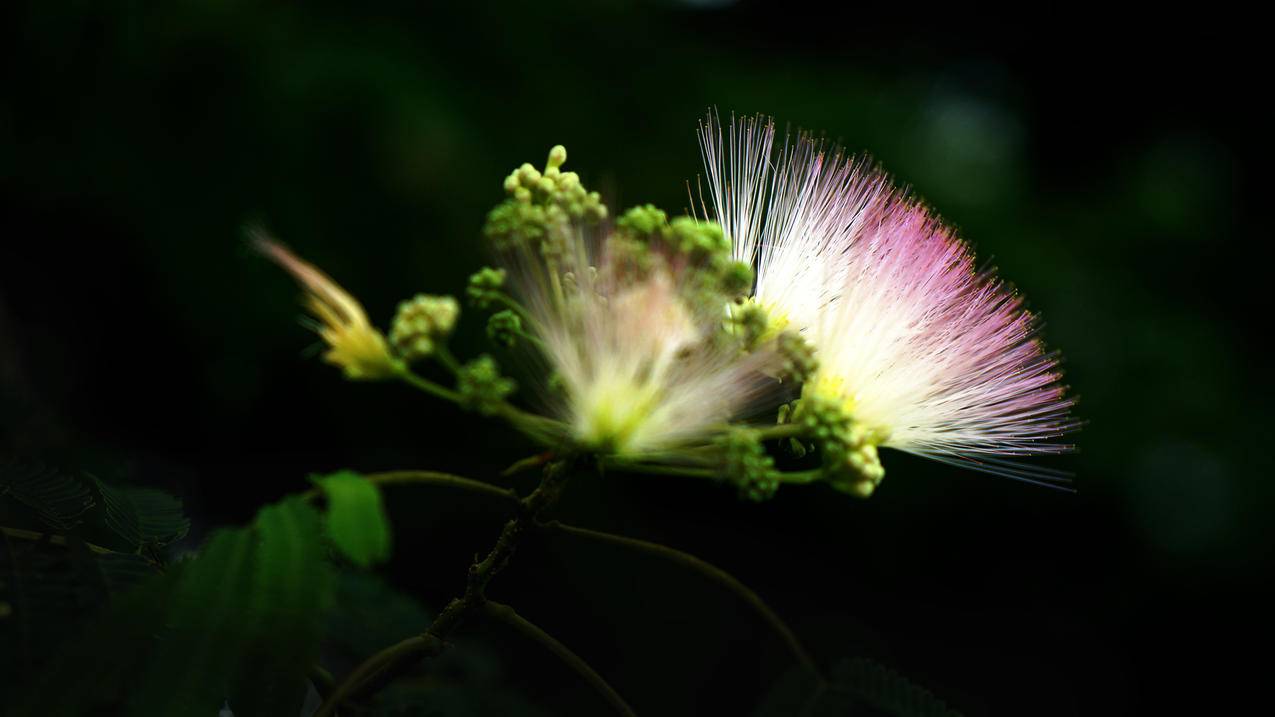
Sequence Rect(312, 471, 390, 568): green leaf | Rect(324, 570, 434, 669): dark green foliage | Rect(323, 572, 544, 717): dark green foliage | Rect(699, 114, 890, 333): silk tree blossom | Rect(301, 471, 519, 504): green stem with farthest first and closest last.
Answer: Rect(324, 570, 434, 669): dark green foliage
Rect(323, 572, 544, 717): dark green foliage
Rect(699, 114, 890, 333): silk tree blossom
Rect(301, 471, 519, 504): green stem
Rect(312, 471, 390, 568): green leaf

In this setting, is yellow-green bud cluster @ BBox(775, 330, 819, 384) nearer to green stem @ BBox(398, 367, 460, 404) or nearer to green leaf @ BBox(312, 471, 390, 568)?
green stem @ BBox(398, 367, 460, 404)

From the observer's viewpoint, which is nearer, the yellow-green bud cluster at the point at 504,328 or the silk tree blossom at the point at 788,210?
the yellow-green bud cluster at the point at 504,328

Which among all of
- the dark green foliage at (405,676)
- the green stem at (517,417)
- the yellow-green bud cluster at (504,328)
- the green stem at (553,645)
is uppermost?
the yellow-green bud cluster at (504,328)

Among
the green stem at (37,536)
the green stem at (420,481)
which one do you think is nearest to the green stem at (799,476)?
the green stem at (420,481)

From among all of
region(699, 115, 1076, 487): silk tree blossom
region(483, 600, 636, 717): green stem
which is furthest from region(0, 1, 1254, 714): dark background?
region(483, 600, 636, 717): green stem

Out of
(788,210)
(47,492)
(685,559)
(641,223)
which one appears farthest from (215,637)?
(788,210)

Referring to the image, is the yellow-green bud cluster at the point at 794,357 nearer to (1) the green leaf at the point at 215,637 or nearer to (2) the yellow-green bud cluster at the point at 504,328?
(2) the yellow-green bud cluster at the point at 504,328
